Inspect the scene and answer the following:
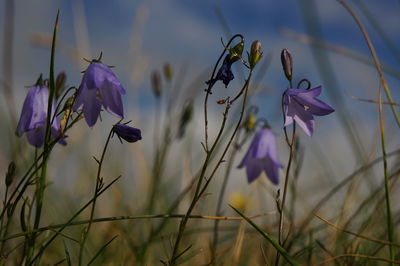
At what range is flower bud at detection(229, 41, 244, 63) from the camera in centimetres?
171

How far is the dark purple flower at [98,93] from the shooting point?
64.1 inches

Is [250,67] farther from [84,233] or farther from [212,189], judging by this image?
Result: [212,189]

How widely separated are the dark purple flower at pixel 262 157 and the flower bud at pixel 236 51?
958 millimetres

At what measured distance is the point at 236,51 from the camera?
1.72 metres

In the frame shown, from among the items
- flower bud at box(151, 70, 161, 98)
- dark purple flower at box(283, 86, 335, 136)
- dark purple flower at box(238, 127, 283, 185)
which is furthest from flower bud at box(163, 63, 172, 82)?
dark purple flower at box(283, 86, 335, 136)

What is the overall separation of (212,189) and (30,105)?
261cm

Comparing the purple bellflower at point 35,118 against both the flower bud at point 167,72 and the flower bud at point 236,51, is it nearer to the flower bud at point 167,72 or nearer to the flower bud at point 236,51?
the flower bud at point 236,51

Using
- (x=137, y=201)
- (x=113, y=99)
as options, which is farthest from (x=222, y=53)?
(x=137, y=201)

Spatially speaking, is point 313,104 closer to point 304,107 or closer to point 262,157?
point 304,107

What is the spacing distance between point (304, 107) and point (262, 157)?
74cm

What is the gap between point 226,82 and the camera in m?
1.75

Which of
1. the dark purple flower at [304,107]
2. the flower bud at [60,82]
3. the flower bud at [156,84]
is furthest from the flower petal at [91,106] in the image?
the flower bud at [156,84]

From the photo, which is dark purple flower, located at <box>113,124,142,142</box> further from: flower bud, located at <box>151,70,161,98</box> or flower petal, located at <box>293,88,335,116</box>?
flower bud, located at <box>151,70,161,98</box>

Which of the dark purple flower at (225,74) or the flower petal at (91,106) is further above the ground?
the dark purple flower at (225,74)
